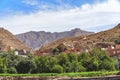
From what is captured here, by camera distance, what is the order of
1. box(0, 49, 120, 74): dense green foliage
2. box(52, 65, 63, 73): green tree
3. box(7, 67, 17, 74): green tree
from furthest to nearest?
box(7, 67, 17, 74): green tree → box(0, 49, 120, 74): dense green foliage → box(52, 65, 63, 73): green tree

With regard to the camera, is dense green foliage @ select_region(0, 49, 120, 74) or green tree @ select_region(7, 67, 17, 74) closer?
dense green foliage @ select_region(0, 49, 120, 74)

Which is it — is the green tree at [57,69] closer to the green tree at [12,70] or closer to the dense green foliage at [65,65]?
the dense green foliage at [65,65]

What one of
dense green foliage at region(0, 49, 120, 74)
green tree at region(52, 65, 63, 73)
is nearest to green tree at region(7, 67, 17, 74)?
dense green foliage at region(0, 49, 120, 74)

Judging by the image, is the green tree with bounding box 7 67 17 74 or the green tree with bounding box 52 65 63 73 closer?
the green tree with bounding box 52 65 63 73


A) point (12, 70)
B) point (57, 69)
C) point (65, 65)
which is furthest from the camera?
point (12, 70)

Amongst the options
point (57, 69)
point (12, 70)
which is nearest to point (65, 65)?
point (57, 69)

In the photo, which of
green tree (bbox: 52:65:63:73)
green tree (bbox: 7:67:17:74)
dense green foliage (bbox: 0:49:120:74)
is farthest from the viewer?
green tree (bbox: 7:67:17:74)

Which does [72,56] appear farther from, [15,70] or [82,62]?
[15,70]

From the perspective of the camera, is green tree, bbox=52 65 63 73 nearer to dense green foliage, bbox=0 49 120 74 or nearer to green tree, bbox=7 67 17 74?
dense green foliage, bbox=0 49 120 74

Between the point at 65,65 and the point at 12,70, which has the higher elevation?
the point at 65,65

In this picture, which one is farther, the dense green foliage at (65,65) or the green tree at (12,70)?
the green tree at (12,70)

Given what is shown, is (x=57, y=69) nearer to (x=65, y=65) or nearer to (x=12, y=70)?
(x=65, y=65)

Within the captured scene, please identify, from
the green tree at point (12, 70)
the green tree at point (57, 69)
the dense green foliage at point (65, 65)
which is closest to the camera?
the green tree at point (57, 69)

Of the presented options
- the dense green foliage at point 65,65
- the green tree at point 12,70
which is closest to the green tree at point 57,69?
the dense green foliage at point 65,65
